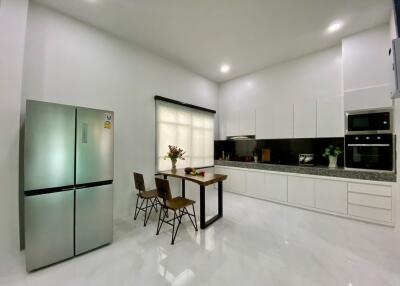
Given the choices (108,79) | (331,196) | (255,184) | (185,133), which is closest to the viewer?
(108,79)

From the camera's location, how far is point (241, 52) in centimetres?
377

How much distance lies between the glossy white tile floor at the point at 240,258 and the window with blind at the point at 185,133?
5.58 feet

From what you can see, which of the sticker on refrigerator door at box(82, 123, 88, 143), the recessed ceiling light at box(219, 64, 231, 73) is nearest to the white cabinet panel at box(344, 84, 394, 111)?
the recessed ceiling light at box(219, 64, 231, 73)

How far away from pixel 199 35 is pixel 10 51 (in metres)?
2.66

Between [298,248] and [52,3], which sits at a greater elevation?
[52,3]

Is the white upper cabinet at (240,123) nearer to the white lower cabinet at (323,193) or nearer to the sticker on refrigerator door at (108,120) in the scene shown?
the white lower cabinet at (323,193)

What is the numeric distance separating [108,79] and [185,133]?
205cm

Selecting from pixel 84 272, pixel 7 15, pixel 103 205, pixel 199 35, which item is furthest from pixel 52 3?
pixel 84 272

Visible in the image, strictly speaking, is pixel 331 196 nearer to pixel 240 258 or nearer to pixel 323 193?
pixel 323 193

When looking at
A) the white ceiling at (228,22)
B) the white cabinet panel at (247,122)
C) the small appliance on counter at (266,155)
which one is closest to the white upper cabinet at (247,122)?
the white cabinet panel at (247,122)

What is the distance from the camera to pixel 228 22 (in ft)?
9.24

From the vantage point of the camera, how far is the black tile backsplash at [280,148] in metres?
3.86

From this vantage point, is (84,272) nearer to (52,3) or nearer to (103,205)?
(103,205)

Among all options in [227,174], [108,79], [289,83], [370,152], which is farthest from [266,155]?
[108,79]
